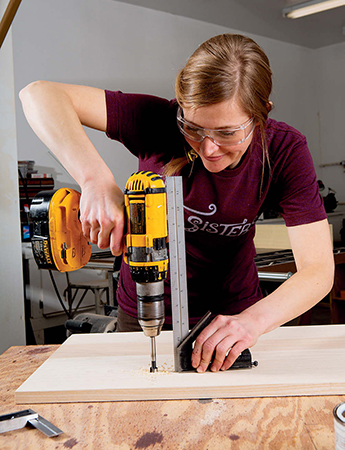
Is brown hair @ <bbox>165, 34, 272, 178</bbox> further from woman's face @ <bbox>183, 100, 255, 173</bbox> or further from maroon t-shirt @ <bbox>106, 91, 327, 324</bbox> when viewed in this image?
maroon t-shirt @ <bbox>106, 91, 327, 324</bbox>

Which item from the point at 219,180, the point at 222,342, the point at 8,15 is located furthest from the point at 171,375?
the point at 8,15

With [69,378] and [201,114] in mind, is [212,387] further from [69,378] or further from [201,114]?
[201,114]

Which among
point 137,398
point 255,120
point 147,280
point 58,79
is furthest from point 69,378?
point 58,79

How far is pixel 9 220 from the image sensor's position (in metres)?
2.11

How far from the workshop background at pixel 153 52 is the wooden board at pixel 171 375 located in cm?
246

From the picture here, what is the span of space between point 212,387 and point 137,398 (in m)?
0.17

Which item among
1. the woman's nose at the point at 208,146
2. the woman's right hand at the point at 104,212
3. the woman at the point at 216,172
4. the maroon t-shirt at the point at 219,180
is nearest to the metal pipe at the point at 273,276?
the woman at the point at 216,172

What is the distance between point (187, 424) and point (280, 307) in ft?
1.39

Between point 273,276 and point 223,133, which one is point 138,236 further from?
point 273,276

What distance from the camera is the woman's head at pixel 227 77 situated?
1.04 m

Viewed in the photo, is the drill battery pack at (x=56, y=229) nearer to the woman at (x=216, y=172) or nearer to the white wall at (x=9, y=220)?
the woman at (x=216, y=172)

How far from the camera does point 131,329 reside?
4.90 ft

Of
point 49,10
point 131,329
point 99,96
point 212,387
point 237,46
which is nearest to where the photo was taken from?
point 212,387

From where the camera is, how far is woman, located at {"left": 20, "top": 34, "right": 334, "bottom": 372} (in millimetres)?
1055
